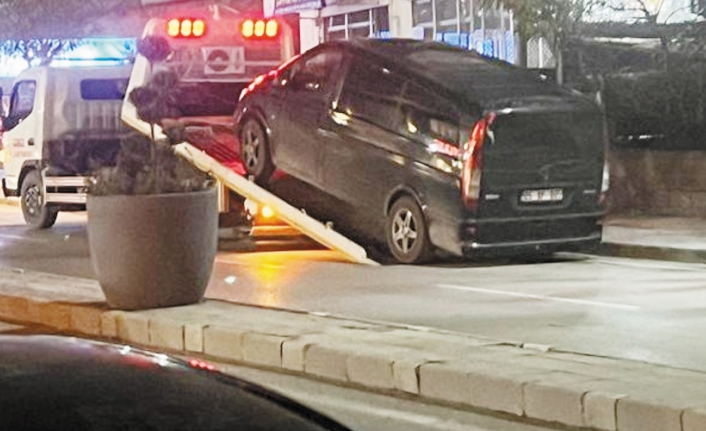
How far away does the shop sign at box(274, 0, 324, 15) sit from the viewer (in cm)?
2739

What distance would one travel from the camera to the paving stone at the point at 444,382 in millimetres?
8273

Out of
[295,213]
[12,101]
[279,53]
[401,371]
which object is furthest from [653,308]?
[12,101]

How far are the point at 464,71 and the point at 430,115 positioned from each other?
2.56 feet

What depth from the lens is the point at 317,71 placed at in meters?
16.4

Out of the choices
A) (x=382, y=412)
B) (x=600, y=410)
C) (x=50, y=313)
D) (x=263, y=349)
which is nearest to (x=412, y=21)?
(x=50, y=313)

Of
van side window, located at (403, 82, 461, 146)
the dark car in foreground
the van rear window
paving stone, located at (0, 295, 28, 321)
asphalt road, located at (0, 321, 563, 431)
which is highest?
the van rear window

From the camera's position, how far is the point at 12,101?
70.9 feet

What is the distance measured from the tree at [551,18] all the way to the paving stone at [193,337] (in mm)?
10184

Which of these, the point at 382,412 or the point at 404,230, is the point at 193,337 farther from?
the point at 404,230

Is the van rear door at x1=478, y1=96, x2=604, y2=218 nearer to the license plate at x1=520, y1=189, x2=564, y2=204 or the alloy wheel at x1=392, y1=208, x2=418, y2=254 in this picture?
the license plate at x1=520, y1=189, x2=564, y2=204

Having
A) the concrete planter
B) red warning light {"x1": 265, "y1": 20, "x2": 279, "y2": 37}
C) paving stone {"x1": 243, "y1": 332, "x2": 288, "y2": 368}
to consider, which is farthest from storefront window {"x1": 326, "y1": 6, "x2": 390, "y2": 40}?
paving stone {"x1": 243, "y1": 332, "x2": 288, "y2": 368}

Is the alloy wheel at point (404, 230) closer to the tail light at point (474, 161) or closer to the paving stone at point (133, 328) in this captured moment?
the tail light at point (474, 161)

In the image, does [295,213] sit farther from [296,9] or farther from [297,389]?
[296,9]

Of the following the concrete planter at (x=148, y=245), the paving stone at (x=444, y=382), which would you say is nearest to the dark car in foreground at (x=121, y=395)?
the paving stone at (x=444, y=382)
